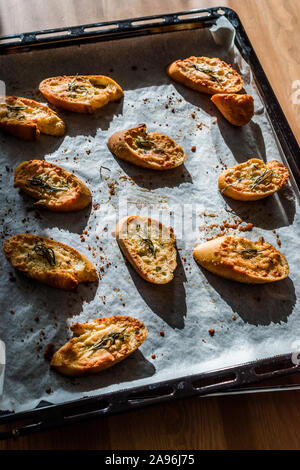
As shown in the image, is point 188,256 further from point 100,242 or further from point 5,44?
point 5,44

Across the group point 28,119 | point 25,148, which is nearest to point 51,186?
point 25,148

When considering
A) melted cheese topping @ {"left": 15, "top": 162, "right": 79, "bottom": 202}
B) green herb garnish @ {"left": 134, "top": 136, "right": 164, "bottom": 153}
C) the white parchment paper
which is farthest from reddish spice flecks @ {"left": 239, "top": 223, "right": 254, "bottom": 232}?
melted cheese topping @ {"left": 15, "top": 162, "right": 79, "bottom": 202}

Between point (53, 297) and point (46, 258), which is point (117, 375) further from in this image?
point (46, 258)

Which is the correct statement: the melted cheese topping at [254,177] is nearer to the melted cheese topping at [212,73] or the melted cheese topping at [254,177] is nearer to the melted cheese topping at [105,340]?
the melted cheese topping at [212,73]

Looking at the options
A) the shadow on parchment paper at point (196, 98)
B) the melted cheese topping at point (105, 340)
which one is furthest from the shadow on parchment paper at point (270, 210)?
the melted cheese topping at point (105, 340)

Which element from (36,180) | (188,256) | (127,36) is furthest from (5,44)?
(188,256)

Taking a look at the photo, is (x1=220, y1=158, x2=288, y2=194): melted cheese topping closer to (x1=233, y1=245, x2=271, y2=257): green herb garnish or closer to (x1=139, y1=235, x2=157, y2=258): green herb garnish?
(x1=233, y1=245, x2=271, y2=257): green herb garnish
